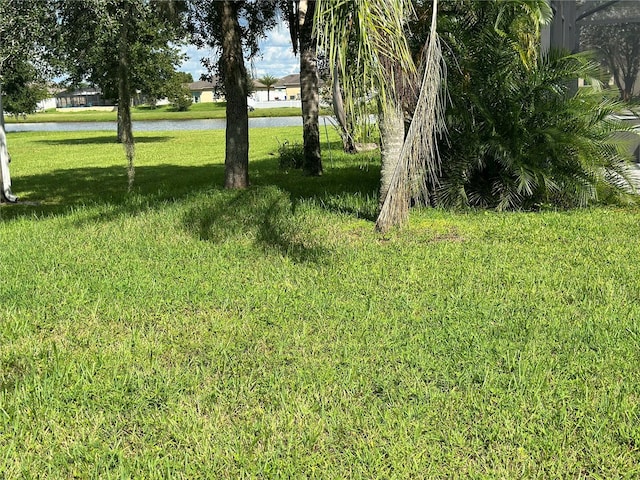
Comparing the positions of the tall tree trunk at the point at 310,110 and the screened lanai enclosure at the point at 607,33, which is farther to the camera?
the tall tree trunk at the point at 310,110

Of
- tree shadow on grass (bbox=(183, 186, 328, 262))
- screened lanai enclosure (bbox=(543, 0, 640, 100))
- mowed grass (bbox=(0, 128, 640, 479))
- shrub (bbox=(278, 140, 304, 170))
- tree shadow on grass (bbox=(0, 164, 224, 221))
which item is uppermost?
screened lanai enclosure (bbox=(543, 0, 640, 100))

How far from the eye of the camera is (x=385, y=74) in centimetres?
604

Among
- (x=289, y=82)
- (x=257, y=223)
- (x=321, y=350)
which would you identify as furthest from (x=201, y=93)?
(x=321, y=350)

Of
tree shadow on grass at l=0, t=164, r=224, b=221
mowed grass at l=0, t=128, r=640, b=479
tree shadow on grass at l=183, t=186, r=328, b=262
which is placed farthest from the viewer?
tree shadow on grass at l=0, t=164, r=224, b=221

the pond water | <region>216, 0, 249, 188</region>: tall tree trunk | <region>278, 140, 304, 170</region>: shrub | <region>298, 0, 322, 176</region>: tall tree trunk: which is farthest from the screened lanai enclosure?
the pond water

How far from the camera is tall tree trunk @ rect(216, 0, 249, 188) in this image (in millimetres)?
10117

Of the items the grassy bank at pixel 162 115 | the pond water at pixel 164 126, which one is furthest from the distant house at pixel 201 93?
the pond water at pixel 164 126

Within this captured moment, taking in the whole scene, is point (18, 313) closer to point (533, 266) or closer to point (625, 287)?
point (533, 266)

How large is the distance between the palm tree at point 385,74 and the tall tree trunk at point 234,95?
150 inches

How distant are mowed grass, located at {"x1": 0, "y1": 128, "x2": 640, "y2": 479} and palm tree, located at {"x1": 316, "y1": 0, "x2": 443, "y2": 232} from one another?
2.49 ft

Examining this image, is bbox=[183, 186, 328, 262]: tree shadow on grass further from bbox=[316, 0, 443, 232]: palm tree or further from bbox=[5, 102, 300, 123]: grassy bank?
bbox=[5, 102, 300, 123]: grassy bank

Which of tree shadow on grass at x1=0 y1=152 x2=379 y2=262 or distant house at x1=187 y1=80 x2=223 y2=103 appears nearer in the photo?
tree shadow on grass at x1=0 y1=152 x2=379 y2=262

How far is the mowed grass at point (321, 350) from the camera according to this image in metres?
2.89

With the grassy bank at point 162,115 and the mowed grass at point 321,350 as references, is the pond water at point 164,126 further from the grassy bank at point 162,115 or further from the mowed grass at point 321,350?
the mowed grass at point 321,350
